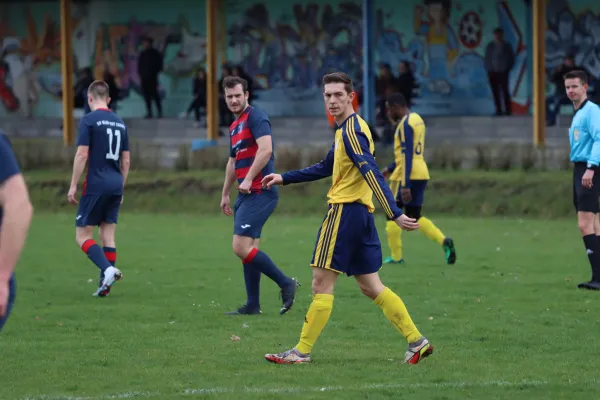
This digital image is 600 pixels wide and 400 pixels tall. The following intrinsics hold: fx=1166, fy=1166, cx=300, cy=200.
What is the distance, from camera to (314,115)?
32.7 m

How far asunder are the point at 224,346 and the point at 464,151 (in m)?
15.2

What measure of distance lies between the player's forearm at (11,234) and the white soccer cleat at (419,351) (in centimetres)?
345

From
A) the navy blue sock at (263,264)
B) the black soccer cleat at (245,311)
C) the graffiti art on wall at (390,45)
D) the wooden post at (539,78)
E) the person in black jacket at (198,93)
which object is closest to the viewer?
the navy blue sock at (263,264)

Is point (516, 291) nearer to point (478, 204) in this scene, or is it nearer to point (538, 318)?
point (538, 318)

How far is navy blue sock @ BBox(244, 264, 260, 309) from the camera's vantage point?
33.6 ft

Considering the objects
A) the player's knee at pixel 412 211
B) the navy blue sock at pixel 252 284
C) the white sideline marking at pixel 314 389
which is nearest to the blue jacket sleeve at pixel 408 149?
the player's knee at pixel 412 211

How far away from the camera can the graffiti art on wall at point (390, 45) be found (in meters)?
31.8

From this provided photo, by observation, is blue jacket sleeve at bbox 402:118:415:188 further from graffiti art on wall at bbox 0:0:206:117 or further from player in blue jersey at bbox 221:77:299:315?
graffiti art on wall at bbox 0:0:206:117

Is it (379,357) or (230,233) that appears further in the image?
(230,233)

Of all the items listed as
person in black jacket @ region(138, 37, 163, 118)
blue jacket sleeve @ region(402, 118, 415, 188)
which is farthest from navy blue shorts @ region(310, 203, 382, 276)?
person in black jacket @ region(138, 37, 163, 118)

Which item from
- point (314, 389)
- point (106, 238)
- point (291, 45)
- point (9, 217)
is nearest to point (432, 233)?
point (106, 238)

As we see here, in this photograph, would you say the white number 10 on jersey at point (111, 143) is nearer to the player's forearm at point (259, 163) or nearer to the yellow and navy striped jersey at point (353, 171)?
the player's forearm at point (259, 163)

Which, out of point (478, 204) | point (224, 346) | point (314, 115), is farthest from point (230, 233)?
point (314, 115)

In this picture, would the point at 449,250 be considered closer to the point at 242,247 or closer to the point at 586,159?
the point at 586,159
